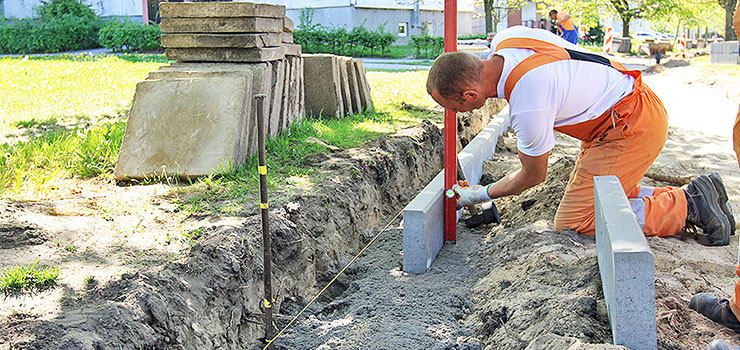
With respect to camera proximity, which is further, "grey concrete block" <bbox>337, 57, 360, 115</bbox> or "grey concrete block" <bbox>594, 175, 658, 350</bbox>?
"grey concrete block" <bbox>337, 57, 360, 115</bbox>

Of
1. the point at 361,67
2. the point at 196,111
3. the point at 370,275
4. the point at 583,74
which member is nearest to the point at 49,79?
the point at 361,67

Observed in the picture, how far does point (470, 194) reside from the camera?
4277 millimetres

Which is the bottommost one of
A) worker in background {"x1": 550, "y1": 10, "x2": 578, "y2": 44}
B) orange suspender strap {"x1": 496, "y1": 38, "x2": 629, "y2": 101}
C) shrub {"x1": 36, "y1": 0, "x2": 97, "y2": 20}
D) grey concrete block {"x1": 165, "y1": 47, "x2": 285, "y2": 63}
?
orange suspender strap {"x1": 496, "y1": 38, "x2": 629, "y2": 101}

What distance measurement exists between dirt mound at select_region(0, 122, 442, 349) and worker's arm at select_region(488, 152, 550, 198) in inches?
55.7

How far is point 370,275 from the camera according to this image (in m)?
4.36

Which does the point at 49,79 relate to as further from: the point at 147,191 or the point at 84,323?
the point at 84,323

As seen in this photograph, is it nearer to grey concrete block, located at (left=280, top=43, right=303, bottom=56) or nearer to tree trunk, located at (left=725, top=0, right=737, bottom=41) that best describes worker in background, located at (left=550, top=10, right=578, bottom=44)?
grey concrete block, located at (left=280, top=43, right=303, bottom=56)

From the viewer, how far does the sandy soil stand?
9.28 ft

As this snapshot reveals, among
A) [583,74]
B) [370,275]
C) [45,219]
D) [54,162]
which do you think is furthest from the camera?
[54,162]

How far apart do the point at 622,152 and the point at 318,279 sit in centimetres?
227

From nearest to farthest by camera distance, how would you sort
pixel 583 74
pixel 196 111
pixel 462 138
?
pixel 583 74 → pixel 196 111 → pixel 462 138

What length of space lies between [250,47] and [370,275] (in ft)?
8.98

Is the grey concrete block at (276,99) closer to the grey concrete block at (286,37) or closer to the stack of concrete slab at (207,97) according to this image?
the stack of concrete slab at (207,97)

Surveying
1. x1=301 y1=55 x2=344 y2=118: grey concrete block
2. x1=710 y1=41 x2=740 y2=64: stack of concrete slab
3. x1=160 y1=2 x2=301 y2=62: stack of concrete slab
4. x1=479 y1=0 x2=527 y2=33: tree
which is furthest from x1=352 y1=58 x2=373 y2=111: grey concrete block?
x1=710 y1=41 x2=740 y2=64: stack of concrete slab
